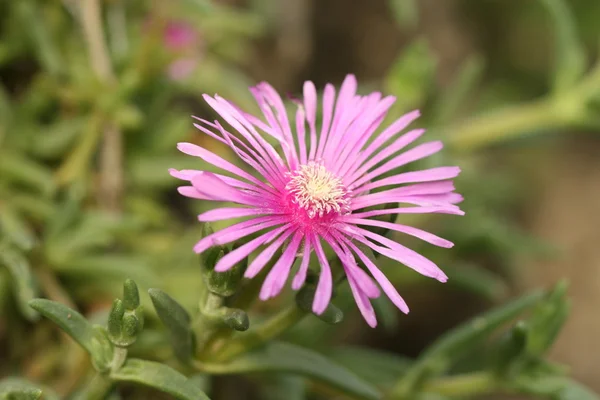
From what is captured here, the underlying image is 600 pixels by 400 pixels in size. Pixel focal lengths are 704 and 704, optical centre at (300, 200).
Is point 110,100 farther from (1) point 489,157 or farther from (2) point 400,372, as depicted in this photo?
(1) point 489,157

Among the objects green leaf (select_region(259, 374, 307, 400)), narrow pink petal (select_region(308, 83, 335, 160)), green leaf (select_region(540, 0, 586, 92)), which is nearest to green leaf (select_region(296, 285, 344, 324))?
narrow pink petal (select_region(308, 83, 335, 160))

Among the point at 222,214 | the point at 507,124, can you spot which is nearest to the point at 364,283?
the point at 222,214

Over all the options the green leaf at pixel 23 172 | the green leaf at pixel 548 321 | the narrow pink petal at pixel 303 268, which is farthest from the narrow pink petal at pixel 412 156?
the green leaf at pixel 23 172

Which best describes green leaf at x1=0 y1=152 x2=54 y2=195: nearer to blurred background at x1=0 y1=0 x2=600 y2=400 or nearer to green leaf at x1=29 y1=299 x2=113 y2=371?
blurred background at x1=0 y1=0 x2=600 y2=400

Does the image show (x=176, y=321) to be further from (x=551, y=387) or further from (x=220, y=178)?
(x=551, y=387)

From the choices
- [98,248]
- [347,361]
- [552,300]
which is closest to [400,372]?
[347,361]
